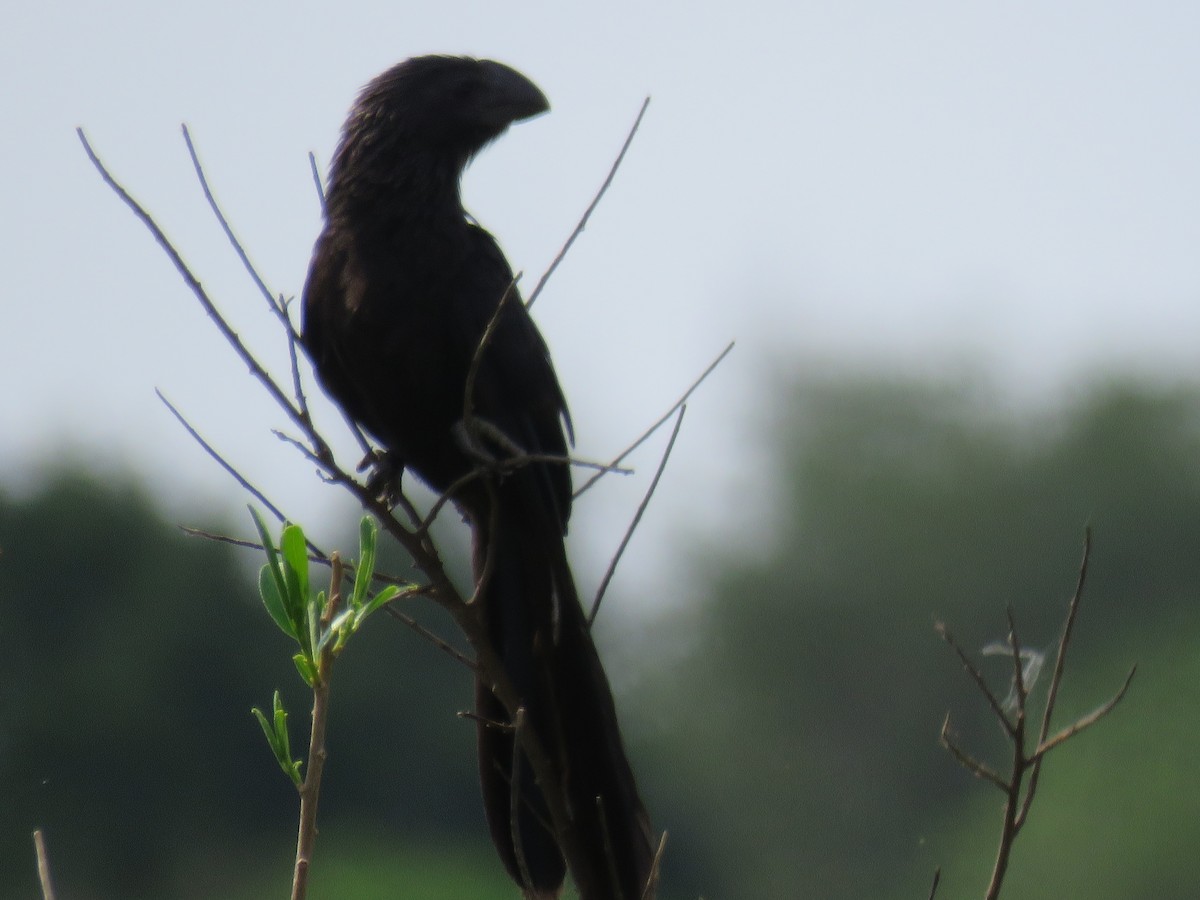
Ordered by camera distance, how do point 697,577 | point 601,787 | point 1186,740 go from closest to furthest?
point 601,787 < point 1186,740 < point 697,577

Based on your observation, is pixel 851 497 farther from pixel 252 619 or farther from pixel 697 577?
pixel 252 619

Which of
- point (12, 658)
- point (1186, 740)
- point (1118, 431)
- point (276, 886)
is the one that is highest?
point (1118, 431)

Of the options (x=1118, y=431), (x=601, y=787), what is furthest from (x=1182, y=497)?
(x=601, y=787)

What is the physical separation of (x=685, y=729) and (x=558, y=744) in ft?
130

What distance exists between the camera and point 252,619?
42.5 metres

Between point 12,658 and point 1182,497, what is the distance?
30908 millimetres

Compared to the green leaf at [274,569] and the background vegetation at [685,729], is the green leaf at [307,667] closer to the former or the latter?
the green leaf at [274,569]

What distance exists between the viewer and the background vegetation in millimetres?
34844

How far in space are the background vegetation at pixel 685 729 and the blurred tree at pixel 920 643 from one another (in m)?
0.11

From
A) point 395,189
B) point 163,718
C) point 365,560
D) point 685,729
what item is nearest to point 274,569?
point 365,560

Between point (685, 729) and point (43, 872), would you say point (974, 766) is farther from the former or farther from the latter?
point (685, 729)

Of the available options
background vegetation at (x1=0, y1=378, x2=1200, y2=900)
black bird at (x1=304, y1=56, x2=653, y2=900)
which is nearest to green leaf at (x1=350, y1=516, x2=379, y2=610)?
black bird at (x1=304, y1=56, x2=653, y2=900)

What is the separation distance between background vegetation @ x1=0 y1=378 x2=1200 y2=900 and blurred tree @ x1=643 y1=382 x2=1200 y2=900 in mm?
106

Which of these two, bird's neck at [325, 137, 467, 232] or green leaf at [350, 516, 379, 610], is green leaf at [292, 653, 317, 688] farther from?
bird's neck at [325, 137, 467, 232]
